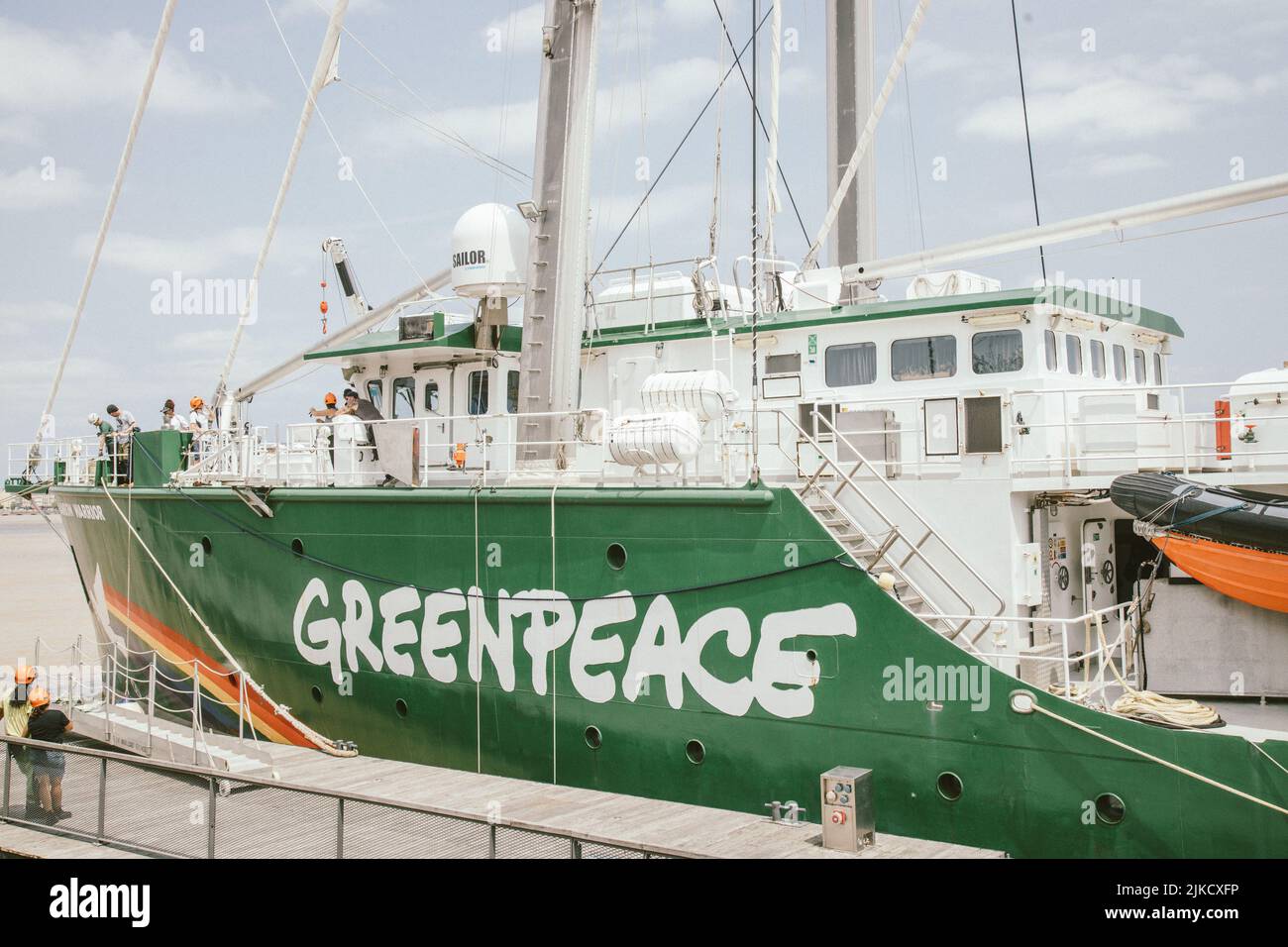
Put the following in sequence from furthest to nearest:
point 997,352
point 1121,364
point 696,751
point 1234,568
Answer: point 1121,364 < point 997,352 < point 696,751 < point 1234,568

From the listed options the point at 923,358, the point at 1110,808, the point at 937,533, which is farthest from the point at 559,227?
the point at 1110,808

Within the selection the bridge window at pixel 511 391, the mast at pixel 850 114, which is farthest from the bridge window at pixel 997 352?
the bridge window at pixel 511 391

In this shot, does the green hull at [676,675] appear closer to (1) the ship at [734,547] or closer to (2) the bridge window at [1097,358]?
(1) the ship at [734,547]

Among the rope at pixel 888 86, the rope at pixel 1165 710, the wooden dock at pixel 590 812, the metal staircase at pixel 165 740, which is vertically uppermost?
the rope at pixel 888 86

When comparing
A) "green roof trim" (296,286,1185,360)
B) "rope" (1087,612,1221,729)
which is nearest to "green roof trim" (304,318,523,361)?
"green roof trim" (296,286,1185,360)

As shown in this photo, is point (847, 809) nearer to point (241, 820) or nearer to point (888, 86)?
point (241, 820)

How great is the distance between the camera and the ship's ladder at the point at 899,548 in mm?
9758

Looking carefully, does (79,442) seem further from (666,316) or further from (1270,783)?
(1270,783)

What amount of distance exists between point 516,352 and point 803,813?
25.3 feet

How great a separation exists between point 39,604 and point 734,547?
1421 inches

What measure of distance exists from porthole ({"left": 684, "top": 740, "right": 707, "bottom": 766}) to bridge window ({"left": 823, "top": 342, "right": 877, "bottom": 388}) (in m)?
4.41

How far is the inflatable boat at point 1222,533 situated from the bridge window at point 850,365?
3637mm

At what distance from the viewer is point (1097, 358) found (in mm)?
12484
